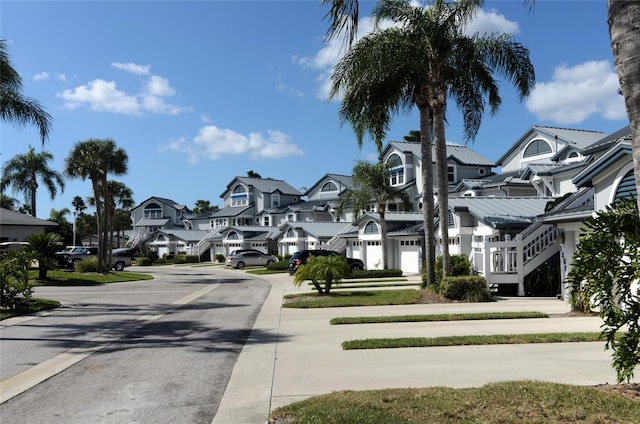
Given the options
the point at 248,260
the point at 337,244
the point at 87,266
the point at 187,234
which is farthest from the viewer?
the point at 187,234

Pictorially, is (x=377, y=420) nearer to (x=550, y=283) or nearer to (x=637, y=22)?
(x=637, y=22)

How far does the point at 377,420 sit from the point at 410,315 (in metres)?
9.00

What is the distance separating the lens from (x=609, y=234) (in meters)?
6.07

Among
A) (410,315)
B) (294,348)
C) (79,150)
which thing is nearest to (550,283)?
(410,315)

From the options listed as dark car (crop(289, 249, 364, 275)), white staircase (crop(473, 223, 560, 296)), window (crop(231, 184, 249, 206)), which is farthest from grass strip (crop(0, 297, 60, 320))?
window (crop(231, 184, 249, 206))

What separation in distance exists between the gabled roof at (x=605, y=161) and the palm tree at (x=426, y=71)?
6.10 meters

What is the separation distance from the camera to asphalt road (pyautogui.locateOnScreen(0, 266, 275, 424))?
6.39 m

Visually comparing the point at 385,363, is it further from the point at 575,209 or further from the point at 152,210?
the point at 152,210

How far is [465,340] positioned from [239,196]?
65.5 metres

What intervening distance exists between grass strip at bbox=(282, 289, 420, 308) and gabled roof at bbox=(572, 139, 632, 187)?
21.6 feet

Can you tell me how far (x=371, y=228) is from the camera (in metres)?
37.2

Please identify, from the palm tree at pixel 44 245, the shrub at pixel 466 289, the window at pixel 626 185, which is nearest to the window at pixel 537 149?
the shrub at pixel 466 289

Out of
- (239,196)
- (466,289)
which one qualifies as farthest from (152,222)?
(466,289)

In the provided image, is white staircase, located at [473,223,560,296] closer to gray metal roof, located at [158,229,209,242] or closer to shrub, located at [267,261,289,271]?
shrub, located at [267,261,289,271]
